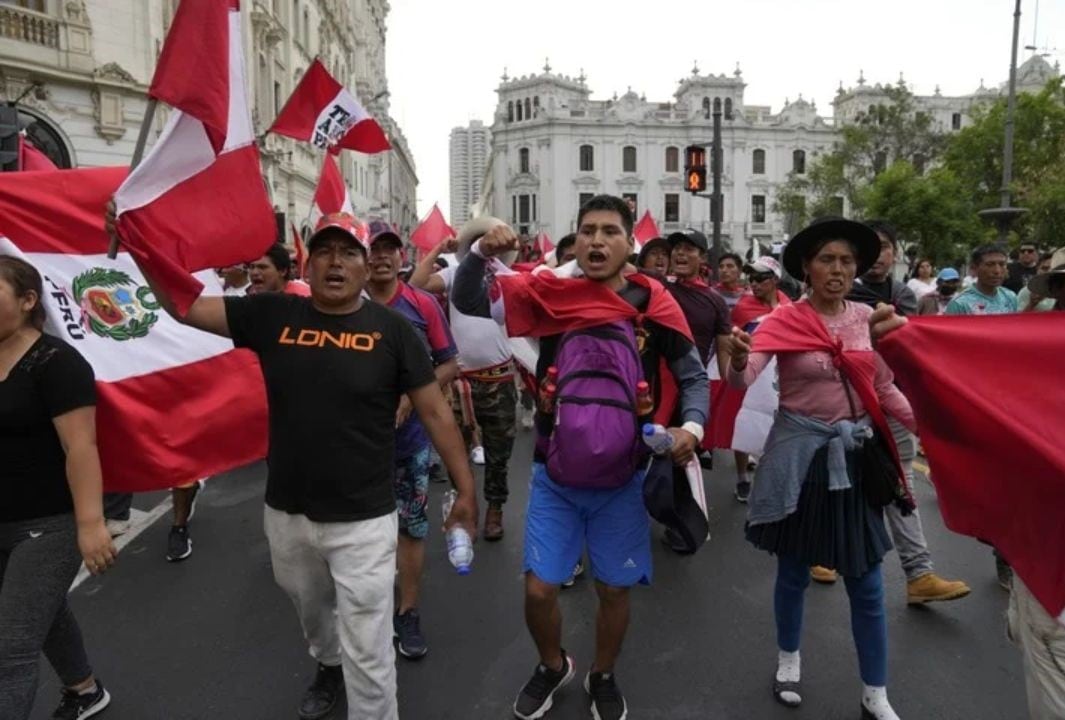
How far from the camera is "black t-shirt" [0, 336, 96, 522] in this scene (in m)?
2.61

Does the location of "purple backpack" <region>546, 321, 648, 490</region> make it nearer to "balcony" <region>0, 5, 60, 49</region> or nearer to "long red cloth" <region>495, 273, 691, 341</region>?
"long red cloth" <region>495, 273, 691, 341</region>

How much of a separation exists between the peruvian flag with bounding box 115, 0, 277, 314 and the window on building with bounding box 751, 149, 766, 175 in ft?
273

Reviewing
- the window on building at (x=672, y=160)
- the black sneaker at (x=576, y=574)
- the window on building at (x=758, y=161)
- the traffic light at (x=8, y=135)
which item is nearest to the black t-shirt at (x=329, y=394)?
the black sneaker at (x=576, y=574)

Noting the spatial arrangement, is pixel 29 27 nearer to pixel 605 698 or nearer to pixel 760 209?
pixel 605 698

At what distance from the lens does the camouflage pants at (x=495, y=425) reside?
218 inches

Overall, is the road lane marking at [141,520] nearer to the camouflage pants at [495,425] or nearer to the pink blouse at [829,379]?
the camouflage pants at [495,425]

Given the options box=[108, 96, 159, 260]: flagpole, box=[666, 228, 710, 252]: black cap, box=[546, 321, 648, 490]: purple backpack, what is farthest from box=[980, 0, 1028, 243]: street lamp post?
box=[108, 96, 159, 260]: flagpole

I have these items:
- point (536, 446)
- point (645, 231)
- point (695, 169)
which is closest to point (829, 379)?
point (536, 446)

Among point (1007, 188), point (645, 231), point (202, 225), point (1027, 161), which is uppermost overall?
point (1027, 161)

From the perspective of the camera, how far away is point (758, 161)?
8012 centimetres

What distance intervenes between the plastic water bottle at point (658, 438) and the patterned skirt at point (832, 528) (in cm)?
73

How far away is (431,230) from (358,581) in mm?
8600

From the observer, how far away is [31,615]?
2641 millimetres

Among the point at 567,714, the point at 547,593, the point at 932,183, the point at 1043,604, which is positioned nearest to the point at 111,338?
the point at 547,593
